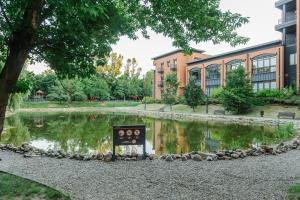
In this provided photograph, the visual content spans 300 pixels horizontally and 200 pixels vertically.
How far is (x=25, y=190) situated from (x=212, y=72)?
45.4 meters

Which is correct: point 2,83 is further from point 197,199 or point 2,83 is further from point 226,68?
point 226,68

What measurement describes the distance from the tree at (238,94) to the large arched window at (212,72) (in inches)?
589

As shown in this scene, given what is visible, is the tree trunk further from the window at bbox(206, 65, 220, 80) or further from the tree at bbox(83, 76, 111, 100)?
the tree at bbox(83, 76, 111, 100)

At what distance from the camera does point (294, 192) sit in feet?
17.4

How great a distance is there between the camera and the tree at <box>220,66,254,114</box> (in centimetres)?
3014

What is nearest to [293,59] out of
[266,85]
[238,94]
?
[266,85]

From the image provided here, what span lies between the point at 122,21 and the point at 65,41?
129cm

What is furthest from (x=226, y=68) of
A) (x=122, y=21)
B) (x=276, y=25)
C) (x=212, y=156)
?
(x=122, y=21)

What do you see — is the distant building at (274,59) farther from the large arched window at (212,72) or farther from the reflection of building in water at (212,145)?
the reflection of building in water at (212,145)

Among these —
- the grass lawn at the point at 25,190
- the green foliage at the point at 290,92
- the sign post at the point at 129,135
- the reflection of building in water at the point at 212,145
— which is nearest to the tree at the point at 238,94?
the green foliage at the point at 290,92

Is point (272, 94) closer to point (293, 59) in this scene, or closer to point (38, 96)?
point (293, 59)

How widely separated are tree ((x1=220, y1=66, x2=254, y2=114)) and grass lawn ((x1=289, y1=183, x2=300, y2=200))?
25078 mm

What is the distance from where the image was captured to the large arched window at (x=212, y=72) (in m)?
47.0

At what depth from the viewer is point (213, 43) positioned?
6.36 meters
